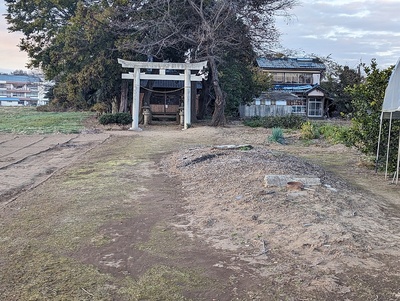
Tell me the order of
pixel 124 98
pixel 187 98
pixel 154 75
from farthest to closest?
pixel 124 98
pixel 187 98
pixel 154 75

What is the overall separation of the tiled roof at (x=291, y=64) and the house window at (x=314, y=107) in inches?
193

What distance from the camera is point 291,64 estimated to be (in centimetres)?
4741

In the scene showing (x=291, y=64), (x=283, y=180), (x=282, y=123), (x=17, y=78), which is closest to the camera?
(x=283, y=180)

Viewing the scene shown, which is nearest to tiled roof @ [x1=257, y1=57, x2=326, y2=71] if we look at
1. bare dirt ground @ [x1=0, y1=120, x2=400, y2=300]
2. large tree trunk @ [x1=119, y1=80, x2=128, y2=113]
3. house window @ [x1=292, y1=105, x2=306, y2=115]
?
house window @ [x1=292, y1=105, x2=306, y2=115]

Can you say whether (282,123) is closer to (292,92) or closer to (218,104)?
(218,104)

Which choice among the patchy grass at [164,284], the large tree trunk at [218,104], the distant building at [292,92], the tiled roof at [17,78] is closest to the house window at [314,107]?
the distant building at [292,92]

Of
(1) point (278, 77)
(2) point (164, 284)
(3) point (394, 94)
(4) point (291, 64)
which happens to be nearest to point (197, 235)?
(2) point (164, 284)

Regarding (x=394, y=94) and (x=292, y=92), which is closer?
(x=394, y=94)

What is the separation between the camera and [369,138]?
1091cm

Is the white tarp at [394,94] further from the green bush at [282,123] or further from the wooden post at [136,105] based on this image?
the green bush at [282,123]

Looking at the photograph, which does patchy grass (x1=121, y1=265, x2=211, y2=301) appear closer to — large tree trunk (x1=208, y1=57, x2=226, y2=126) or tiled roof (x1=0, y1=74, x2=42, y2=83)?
large tree trunk (x1=208, y1=57, x2=226, y2=126)

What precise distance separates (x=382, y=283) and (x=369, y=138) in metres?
7.70

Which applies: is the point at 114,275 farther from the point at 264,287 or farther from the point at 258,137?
the point at 258,137

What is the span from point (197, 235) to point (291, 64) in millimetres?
44588
